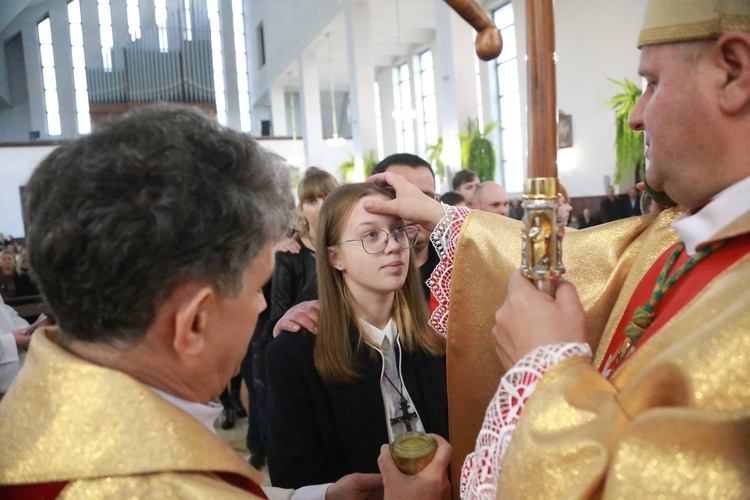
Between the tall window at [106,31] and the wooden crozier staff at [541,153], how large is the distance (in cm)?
2202

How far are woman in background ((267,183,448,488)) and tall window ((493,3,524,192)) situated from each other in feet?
35.7

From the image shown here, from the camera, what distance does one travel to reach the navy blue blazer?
5.79ft

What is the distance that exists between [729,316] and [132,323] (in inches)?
31.9

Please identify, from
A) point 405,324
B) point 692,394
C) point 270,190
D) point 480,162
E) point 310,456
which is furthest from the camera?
point 480,162

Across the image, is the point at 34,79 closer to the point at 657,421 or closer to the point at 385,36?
the point at 385,36

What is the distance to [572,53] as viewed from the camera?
10641 millimetres

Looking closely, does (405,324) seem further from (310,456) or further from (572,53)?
(572,53)

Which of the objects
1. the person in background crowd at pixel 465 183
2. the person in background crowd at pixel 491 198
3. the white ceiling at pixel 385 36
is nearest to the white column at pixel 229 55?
the white ceiling at pixel 385 36

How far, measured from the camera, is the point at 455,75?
9.19 metres

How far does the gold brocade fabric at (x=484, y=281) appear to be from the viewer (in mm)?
1422

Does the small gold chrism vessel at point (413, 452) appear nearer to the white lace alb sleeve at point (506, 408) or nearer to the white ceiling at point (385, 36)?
the white lace alb sleeve at point (506, 408)

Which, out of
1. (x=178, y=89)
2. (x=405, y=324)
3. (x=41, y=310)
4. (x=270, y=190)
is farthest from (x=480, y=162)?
(x=178, y=89)

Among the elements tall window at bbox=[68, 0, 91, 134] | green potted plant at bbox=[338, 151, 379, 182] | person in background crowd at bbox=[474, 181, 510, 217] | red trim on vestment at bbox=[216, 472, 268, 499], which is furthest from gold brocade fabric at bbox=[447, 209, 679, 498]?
tall window at bbox=[68, 0, 91, 134]

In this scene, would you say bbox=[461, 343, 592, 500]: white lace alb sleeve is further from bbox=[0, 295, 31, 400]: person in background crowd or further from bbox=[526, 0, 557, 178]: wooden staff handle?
bbox=[0, 295, 31, 400]: person in background crowd
